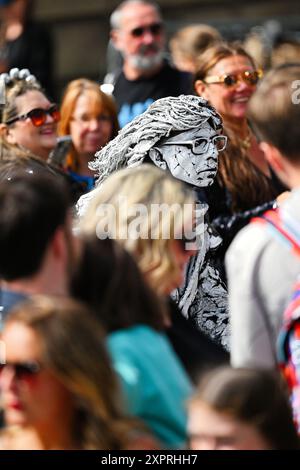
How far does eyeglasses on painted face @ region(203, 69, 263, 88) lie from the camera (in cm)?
697

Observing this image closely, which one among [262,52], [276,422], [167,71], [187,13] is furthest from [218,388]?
[187,13]

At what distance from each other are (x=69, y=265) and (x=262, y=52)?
20.8 ft

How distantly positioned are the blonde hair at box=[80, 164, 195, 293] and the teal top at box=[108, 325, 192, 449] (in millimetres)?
498

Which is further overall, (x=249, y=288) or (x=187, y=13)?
(x=187, y=13)

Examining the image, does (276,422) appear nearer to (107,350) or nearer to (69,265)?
(107,350)

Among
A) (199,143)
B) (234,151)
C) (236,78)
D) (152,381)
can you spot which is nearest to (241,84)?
(236,78)

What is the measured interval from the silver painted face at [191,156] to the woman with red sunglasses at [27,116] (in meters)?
1.53

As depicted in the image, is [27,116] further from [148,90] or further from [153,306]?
[153,306]

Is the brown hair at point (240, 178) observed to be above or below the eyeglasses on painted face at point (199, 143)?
above

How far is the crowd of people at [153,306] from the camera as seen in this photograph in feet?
10.6

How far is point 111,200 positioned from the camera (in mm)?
4066

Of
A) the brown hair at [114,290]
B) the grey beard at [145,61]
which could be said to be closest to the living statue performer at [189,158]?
the brown hair at [114,290]

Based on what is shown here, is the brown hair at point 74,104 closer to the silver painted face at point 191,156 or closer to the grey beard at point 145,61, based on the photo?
the grey beard at point 145,61

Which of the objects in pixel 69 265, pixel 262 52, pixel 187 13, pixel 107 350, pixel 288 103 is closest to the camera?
pixel 107 350
